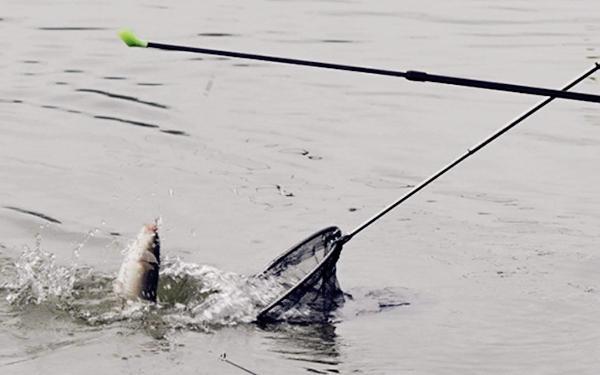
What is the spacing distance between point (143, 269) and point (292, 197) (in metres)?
3.52

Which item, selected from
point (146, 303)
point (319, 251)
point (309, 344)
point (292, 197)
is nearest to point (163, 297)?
point (146, 303)

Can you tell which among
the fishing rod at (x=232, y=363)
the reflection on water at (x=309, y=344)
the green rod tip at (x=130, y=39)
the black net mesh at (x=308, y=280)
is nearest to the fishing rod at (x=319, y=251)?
the black net mesh at (x=308, y=280)

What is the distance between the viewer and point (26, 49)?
2088 cm

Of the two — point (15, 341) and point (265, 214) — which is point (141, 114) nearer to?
point (265, 214)

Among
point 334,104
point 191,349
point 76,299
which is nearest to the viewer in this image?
point 191,349

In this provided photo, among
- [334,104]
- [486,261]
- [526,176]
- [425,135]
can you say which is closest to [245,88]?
[334,104]

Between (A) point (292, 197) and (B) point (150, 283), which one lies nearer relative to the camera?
(B) point (150, 283)

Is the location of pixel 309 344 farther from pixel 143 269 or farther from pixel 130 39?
pixel 130 39

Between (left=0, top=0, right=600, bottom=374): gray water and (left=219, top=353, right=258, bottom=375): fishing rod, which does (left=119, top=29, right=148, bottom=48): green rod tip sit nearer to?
(left=0, top=0, right=600, bottom=374): gray water

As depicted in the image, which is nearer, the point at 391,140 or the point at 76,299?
the point at 76,299

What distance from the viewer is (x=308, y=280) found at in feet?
31.6

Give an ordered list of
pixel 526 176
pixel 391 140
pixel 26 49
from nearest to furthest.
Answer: pixel 526 176, pixel 391 140, pixel 26 49

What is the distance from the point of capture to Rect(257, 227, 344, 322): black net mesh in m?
9.67

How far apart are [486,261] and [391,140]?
442 cm
